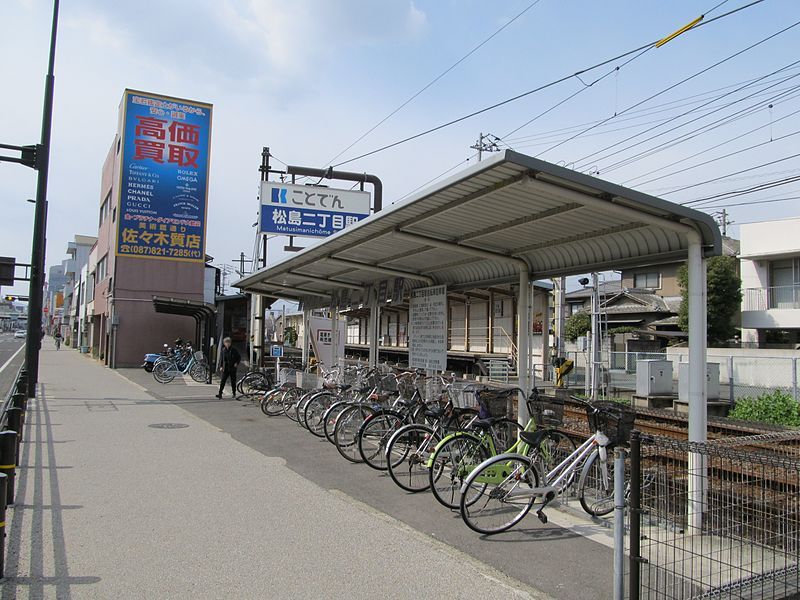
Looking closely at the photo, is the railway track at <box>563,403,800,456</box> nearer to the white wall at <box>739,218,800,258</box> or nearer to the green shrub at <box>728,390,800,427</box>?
the green shrub at <box>728,390,800,427</box>

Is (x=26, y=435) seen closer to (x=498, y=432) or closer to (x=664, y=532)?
(x=498, y=432)

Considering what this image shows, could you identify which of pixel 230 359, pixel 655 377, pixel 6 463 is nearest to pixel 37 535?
pixel 6 463

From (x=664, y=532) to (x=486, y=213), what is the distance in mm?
3351

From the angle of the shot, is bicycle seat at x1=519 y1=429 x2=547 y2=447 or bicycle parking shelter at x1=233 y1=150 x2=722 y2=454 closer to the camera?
bicycle parking shelter at x1=233 y1=150 x2=722 y2=454

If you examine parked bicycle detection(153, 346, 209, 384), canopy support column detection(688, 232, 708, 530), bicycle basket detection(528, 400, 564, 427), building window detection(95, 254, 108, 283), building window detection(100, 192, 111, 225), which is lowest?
parked bicycle detection(153, 346, 209, 384)

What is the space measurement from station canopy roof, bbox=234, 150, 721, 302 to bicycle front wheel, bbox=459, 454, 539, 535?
2.34m

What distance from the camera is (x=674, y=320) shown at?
31500mm

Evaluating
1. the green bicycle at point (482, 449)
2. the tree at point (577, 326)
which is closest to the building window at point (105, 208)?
the tree at point (577, 326)

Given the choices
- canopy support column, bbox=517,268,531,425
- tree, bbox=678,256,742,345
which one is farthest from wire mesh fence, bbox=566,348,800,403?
canopy support column, bbox=517,268,531,425

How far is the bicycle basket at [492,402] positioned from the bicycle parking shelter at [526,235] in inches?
24.6

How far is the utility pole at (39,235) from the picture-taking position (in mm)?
14141

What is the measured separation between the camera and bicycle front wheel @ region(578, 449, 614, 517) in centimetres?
568

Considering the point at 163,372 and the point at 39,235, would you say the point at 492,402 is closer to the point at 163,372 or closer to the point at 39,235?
the point at 39,235

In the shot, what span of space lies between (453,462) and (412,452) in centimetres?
74
